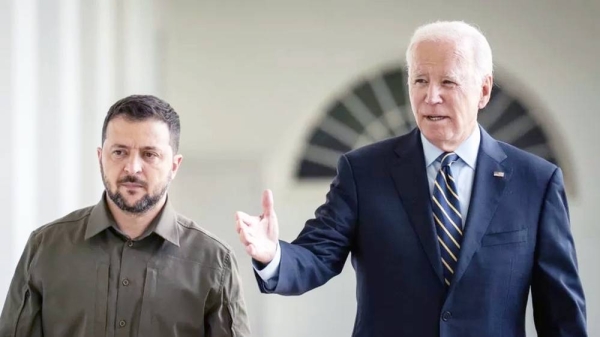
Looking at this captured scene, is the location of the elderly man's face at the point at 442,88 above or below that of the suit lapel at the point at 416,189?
above

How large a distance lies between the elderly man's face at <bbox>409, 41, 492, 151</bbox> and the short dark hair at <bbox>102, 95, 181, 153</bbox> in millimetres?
557

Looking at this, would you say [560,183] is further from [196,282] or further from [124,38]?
[124,38]

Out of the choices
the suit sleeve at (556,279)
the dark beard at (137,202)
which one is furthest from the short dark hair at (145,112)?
the suit sleeve at (556,279)

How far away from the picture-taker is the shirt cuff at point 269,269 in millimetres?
1884

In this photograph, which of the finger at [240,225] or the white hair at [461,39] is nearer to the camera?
the finger at [240,225]

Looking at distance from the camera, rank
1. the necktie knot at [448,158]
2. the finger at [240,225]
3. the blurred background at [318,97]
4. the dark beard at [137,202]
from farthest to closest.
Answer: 1. the blurred background at [318,97]
2. the necktie knot at [448,158]
3. the dark beard at [137,202]
4. the finger at [240,225]

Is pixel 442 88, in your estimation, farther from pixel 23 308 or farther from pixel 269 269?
pixel 23 308

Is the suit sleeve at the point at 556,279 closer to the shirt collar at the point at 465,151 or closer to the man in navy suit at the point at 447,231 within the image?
the man in navy suit at the point at 447,231

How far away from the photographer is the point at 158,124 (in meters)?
1.97

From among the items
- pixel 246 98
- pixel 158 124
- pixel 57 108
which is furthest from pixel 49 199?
pixel 246 98

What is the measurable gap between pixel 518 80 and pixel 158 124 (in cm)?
433

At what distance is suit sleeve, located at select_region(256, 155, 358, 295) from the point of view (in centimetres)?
195

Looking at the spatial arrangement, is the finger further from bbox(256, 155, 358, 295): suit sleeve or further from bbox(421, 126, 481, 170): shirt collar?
bbox(421, 126, 481, 170): shirt collar

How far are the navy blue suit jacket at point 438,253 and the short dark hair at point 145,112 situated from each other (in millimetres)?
372
